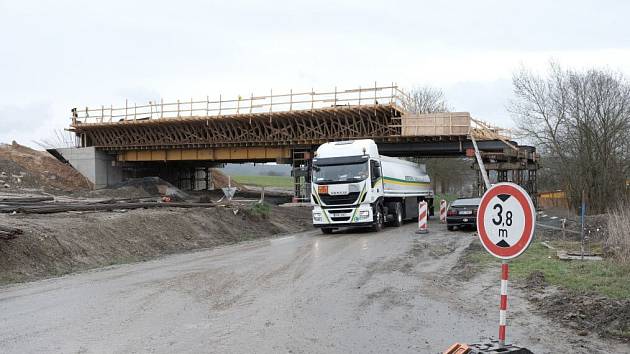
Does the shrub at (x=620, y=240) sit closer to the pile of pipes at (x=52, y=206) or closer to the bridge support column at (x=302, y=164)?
the pile of pipes at (x=52, y=206)

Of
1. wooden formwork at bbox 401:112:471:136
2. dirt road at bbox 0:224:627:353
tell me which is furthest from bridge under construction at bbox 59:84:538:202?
dirt road at bbox 0:224:627:353

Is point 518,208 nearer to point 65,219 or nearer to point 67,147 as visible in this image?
point 65,219

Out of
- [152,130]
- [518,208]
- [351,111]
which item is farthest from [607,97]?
[518,208]

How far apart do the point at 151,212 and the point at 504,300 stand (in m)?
18.6

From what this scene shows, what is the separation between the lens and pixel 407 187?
30.2 m

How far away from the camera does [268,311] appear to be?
8492 mm

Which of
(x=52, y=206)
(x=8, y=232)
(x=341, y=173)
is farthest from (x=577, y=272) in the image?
(x=52, y=206)

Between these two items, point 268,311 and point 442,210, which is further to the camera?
point 442,210

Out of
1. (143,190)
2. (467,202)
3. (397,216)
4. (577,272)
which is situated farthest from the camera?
(143,190)

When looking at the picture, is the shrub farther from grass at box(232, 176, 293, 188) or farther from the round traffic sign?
grass at box(232, 176, 293, 188)

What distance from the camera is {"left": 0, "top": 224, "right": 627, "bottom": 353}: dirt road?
22.3 ft

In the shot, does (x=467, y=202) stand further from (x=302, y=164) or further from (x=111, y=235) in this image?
(x=302, y=164)

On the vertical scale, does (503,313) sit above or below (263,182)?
above

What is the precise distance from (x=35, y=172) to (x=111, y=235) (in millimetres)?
31312
